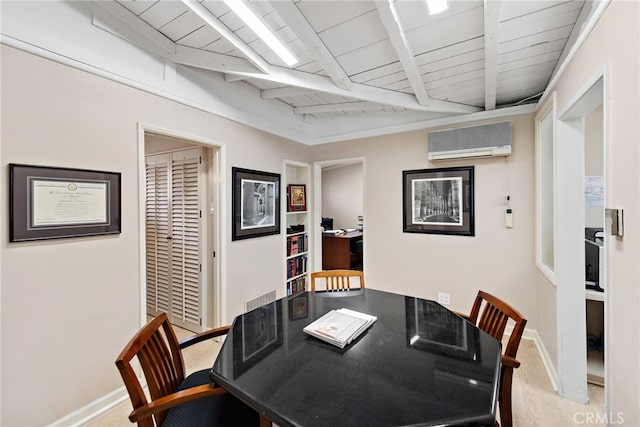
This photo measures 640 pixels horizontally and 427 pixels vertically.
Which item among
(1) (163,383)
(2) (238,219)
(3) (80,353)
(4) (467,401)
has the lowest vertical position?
(3) (80,353)

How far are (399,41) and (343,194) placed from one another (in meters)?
6.37

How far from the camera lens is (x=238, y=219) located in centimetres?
288

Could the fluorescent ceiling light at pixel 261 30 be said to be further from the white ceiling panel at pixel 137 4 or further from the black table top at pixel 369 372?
the black table top at pixel 369 372

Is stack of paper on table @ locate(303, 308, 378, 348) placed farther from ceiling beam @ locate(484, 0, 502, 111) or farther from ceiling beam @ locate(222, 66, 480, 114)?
ceiling beam @ locate(222, 66, 480, 114)

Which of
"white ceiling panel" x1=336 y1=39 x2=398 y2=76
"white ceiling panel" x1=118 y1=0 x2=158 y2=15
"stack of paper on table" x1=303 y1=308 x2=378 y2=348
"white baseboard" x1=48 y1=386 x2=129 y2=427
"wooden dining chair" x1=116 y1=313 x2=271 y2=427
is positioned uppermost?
"white ceiling panel" x1=118 y1=0 x2=158 y2=15

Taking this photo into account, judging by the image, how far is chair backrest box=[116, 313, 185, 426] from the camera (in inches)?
41.6

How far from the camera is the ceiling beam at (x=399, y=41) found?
1.44 metres

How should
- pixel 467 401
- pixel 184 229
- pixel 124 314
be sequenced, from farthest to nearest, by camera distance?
pixel 184 229 < pixel 124 314 < pixel 467 401

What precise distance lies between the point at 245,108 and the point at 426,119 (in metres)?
2.08

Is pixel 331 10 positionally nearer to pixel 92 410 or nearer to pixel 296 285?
pixel 92 410

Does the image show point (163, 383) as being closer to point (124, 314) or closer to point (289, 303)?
point (289, 303)

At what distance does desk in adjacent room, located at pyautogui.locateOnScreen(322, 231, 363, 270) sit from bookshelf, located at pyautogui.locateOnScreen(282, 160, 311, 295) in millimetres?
1518

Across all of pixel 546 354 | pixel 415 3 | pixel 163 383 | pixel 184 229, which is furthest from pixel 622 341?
pixel 184 229

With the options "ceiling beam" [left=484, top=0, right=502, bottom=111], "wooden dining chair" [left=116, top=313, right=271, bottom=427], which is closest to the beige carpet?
"wooden dining chair" [left=116, top=313, right=271, bottom=427]
